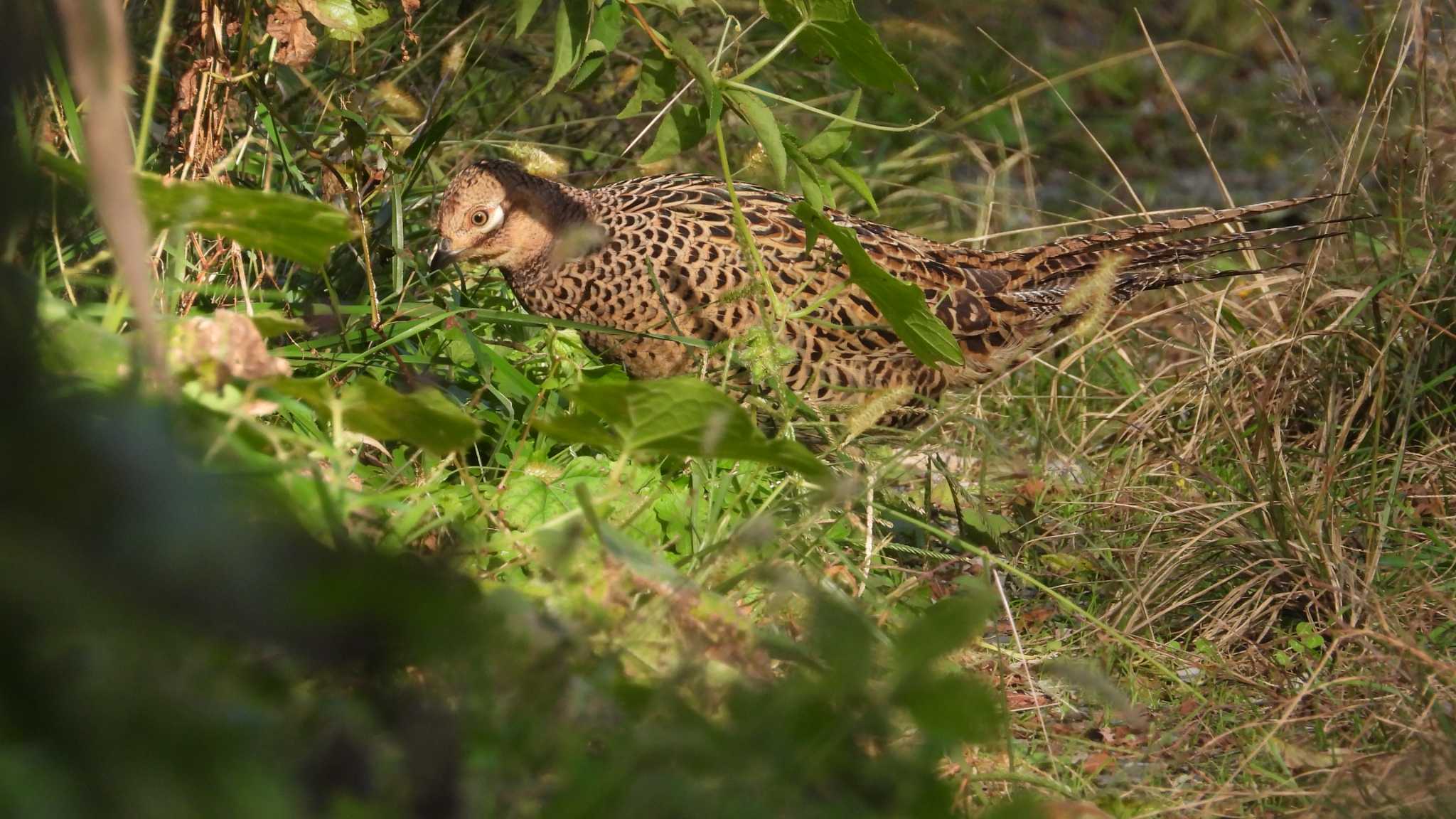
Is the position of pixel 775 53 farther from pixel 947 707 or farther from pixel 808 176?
pixel 947 707

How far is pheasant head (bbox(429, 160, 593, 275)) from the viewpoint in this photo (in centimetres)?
370

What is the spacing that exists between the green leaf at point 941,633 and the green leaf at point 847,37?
176cm

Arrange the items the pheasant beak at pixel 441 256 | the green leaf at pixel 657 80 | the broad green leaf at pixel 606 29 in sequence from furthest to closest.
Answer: the pheasant beak at pixel 441 256 < the green leaf at pixel 657 80 < the broad green leaf at pixel 606 29

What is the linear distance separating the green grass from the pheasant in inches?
5.9

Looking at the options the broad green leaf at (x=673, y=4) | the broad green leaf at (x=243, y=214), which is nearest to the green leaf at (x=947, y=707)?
the broad green leaf at (x=243, y=214)

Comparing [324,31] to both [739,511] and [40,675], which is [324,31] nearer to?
[739,511]

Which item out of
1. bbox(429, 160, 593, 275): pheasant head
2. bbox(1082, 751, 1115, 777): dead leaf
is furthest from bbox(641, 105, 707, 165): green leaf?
bbox(1082, 751, 1115, 777): dead leaf

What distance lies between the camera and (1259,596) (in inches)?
114

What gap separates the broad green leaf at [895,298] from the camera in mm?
2875

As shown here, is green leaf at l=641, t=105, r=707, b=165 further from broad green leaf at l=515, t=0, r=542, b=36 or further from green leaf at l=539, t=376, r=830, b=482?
green leaf at l=539, t=376, r=830, b=482

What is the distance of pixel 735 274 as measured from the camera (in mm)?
3723

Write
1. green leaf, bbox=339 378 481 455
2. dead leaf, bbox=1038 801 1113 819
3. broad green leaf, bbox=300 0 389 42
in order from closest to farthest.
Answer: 1. green leaf, bbox=339 378 481 455
2. dead leaf, bbox=1038 801 1113 819
3. broad green leaf, bbox=300 0 389 42

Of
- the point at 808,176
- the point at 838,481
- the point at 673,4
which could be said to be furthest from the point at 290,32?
the point at 838,481

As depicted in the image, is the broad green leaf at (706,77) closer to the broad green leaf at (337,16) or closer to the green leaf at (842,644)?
the broad green leaf at (337,16)
